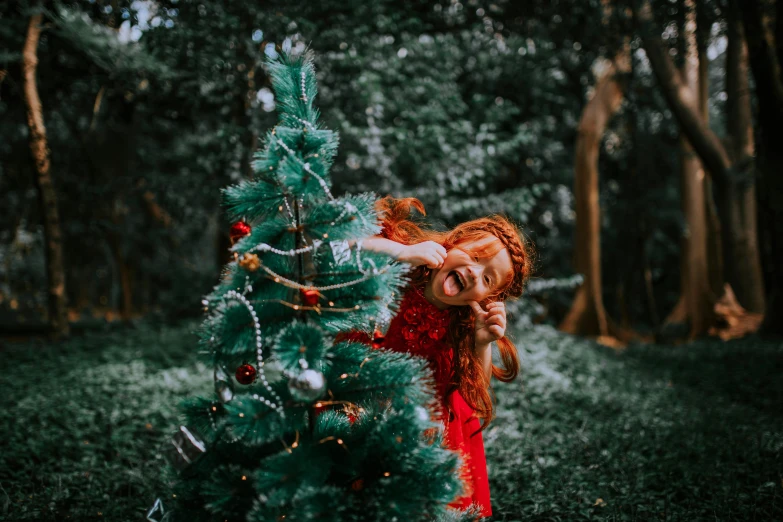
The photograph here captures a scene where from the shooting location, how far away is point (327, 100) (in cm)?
652

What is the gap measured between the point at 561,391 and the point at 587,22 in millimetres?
5491

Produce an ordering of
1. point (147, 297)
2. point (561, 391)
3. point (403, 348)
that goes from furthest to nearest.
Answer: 1. point (147, 297)
2. point (561, 391)
3. point (403, 348)

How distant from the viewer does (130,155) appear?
10289mm

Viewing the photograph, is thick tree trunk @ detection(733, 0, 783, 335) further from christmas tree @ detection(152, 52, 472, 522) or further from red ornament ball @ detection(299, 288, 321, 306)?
red ornament ball @ detection(299, 288, 321, 306)

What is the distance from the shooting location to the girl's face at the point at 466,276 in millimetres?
2051

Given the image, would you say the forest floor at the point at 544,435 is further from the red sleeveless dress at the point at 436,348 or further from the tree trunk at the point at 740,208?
the tree trunk at the point at 740,208

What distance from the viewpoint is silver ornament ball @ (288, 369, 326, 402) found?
147 centimetres

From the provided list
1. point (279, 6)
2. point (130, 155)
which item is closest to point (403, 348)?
point (279, 6)

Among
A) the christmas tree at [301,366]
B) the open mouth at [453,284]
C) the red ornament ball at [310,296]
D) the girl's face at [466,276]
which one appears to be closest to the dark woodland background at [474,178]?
the girl's face at [466,276]

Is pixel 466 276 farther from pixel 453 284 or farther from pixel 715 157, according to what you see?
pixel 715 157

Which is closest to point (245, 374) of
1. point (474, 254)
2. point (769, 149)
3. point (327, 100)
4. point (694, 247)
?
point (474, 254)

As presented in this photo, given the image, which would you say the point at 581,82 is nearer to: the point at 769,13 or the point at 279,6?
the point at 769,13

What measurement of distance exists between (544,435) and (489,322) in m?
2.29

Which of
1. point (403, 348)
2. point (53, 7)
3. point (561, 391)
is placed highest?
point (53, 7)
